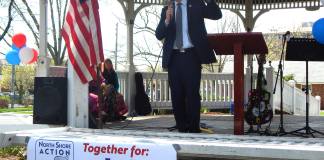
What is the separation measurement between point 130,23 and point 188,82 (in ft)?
19.8

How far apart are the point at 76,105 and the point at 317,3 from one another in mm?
9069

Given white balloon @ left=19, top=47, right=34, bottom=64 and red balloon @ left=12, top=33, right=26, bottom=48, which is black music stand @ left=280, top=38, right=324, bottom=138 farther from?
red balloon @ left=12, top=33, right=26, bottom=48

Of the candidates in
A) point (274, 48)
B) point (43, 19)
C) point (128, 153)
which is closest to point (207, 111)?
point (43, 19)

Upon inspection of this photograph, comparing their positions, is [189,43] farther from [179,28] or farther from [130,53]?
[130,53]

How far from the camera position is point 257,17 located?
44.7 ft

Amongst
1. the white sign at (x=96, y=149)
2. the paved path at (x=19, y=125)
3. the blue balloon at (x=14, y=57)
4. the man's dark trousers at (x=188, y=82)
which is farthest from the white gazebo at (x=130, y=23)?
the blue balloon at (x=14, y=57)

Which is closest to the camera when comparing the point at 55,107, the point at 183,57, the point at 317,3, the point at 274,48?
the point at 183,57

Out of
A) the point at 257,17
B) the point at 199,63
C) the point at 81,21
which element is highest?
the point at 257,17

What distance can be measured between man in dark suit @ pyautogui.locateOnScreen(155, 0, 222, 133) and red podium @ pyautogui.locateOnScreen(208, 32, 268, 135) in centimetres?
14

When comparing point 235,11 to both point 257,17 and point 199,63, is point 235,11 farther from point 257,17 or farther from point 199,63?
point 199,63

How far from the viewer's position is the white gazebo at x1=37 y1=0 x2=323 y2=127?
5914mm

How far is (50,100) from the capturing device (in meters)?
6.04

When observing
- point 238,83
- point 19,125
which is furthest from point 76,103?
point 19,125

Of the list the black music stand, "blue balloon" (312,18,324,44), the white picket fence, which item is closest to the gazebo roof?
the white picket fence
